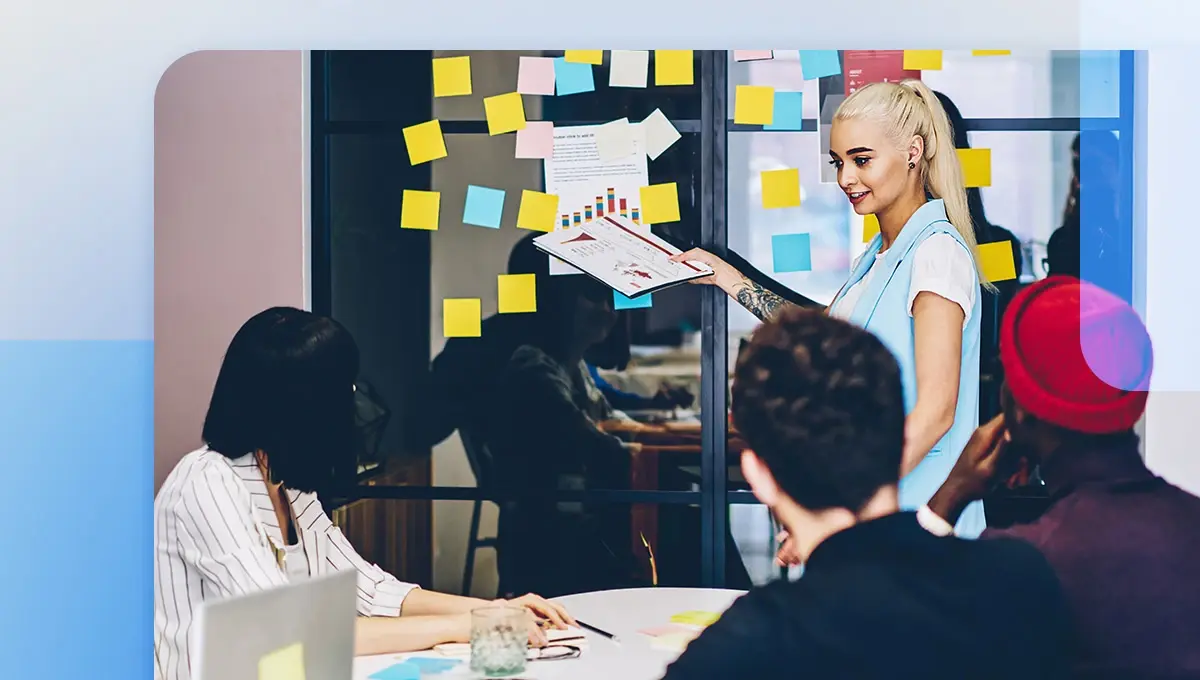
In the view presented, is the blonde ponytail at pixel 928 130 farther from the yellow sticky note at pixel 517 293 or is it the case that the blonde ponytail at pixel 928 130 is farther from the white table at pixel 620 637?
the white table at pixel 620 637

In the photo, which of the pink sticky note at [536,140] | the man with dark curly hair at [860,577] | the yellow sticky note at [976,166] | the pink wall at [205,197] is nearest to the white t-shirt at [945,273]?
the yellow sticky note at [976,166]

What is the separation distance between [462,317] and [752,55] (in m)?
0.78

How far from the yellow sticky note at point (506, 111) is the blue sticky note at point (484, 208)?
0.13 m

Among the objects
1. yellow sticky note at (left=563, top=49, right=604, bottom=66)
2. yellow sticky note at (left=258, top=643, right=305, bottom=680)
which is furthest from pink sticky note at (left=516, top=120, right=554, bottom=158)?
yellow sticky note at (left=258, top=643, right=305, bottom=680)

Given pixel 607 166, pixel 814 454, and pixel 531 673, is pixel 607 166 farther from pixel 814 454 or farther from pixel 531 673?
pixel 531 673

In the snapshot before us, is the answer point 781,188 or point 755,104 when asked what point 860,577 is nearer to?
point 781,188

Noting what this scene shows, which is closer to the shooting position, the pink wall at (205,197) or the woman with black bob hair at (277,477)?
the woman with black bob hair at (277,477)

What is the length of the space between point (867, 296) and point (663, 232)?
42cm

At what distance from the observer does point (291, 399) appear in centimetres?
209

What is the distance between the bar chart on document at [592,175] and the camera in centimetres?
213

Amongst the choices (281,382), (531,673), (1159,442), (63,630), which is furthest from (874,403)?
(63,630)

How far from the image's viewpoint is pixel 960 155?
6.85 ft

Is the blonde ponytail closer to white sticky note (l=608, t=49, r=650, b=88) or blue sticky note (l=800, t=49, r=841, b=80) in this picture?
blue sticky note (l=800, t=49, r=841, b=80)

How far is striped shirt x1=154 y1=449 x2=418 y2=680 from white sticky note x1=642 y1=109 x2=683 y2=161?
3.20 ft
